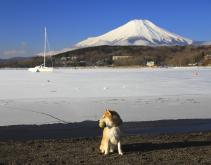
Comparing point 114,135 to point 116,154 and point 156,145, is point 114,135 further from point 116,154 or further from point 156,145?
point 156,145

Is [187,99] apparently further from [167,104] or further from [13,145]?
[13,145]

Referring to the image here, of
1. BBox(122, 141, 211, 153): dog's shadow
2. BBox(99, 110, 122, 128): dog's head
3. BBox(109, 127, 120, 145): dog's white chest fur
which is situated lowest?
BBox(122, 141, 211, 153): dog's shadow

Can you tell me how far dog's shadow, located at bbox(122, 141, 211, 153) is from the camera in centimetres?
987

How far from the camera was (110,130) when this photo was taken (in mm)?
9227

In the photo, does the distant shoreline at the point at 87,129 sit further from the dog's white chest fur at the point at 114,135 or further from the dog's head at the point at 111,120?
Answer: the dog's head at the point at 111,120

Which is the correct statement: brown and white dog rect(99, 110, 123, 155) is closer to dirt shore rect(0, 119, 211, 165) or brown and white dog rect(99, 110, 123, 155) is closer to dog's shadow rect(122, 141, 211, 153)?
dirt shore rect(0, 119, 211, 165)

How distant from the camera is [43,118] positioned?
16.5m

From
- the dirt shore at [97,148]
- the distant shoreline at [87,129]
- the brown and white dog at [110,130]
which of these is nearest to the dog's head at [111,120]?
the brown and white dog at [110,130]

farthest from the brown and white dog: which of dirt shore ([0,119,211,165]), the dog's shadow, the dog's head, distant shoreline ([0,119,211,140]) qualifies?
distant shoreline ([0,119,211,140])

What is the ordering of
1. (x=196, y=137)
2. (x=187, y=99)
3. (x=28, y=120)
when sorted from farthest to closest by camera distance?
(x=187, y=99)
(x=28, y=120)
(x=196, y=137)

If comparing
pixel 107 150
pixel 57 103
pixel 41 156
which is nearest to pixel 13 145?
pixel 41 156

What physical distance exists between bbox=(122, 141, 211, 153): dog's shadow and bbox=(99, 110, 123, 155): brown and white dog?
42 centimetres

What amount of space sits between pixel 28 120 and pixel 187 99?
31.9 feet

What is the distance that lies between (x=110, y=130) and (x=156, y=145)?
149 centimetres
